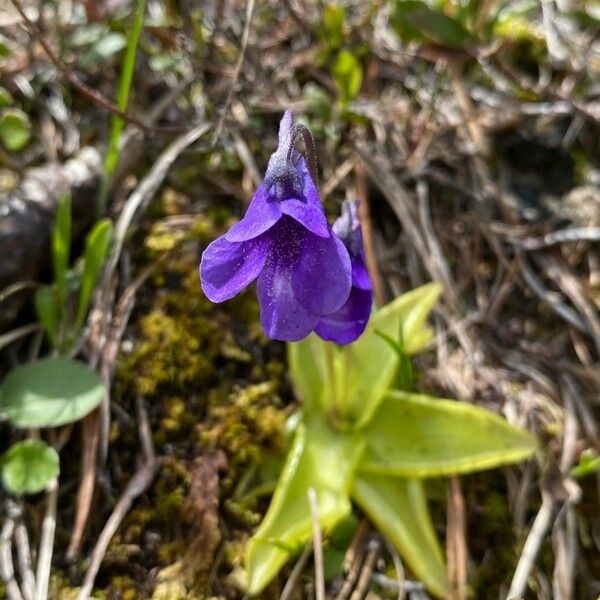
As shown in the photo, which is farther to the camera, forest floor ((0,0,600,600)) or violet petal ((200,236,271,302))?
forest floor ((0,0,600,600))

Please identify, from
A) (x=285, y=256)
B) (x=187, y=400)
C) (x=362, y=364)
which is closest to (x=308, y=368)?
(x=362, y=364)

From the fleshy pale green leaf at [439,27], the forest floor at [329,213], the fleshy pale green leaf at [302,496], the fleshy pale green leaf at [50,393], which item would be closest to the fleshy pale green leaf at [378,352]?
the fleshy pale green leaf at [302,496]

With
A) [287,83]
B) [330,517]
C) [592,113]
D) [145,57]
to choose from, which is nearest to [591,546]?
[330,517]

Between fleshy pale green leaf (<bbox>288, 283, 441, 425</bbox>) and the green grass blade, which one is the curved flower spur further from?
the green grass blade

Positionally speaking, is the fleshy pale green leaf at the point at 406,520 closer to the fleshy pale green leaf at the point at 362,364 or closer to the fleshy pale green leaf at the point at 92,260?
the fleshy pale green leaf at the point at 362,364

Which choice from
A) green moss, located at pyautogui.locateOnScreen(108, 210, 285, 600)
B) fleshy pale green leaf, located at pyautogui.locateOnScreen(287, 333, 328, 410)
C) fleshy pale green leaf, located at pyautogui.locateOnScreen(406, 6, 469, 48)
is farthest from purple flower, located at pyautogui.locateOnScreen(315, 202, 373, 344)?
fleshy pale green leaf, located at pyautogui.locateOnScreen(406, 6, 469, 48)
